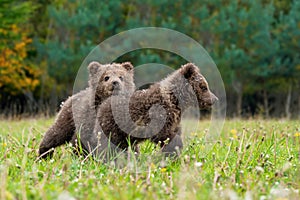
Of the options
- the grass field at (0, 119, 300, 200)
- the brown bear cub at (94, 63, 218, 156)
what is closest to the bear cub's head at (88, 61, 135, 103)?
the brown bear cub at (94, 63, 218, 156)

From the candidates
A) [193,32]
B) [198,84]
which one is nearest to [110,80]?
[198,84]

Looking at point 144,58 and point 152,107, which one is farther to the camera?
point 144,58

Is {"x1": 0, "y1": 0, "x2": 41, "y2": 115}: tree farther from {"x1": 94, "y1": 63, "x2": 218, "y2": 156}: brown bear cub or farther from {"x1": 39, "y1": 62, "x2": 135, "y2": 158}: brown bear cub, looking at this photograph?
{"x1": 94, "y1": 63, "x2": 218, "y2": 156}: brown bear cub

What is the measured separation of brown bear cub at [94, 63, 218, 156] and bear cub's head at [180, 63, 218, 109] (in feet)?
0.29

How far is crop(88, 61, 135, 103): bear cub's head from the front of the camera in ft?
19.7

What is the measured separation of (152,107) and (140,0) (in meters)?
24.0

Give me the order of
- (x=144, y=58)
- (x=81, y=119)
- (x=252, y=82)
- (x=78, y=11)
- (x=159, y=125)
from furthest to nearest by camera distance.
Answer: (x=252, y=82) → (x=78, y=11) → (x=144, y=58) → (x=81, y=119) → (x=159, y=125)

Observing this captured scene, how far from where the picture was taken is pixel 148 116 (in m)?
5.40

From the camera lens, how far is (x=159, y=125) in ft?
17.7

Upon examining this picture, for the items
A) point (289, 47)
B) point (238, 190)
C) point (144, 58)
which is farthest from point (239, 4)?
point (238, 190)

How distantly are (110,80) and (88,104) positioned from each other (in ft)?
1.25

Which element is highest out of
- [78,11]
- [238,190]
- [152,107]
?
[78,11]

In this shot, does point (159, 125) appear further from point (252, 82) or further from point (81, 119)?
point (252, 82)

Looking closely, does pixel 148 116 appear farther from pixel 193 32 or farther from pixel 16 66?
pixel 16 66
